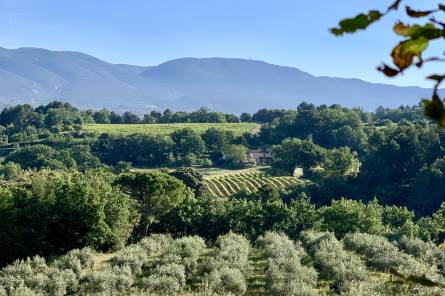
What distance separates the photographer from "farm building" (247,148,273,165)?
118 m

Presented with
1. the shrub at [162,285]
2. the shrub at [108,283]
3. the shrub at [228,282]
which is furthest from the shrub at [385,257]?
the shrub at [108,283]

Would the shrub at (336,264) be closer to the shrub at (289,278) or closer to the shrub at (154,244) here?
the shrub at (289,278)

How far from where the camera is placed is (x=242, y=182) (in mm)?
89938

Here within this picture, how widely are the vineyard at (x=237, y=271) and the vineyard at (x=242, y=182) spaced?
5065 centimetres

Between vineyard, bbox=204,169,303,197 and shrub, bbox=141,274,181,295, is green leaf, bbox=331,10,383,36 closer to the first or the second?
shrub, bbox=141,274,181,295

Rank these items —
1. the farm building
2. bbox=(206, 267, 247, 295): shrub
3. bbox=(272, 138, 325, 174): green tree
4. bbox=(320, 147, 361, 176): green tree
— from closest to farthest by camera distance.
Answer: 1. bbox=(206, 267, 247, 295): shrub
2. bbox=(320, 147, 361, 176): green tree
3. bbox=(272, 138, 325, 174): green tree
4. the farm building

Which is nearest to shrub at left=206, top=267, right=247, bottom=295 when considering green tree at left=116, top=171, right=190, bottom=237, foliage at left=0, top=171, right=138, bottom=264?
foliage at left=0, top=171, right=138, bottom=264

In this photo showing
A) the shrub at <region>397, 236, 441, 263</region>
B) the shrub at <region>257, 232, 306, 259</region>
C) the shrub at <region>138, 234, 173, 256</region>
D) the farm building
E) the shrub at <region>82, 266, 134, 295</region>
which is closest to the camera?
the shrub at <region>82, 266, 134, 295</region>

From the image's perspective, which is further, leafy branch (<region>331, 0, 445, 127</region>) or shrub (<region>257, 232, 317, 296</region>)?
shrub (<region>257, 232, 317, 296</region>)

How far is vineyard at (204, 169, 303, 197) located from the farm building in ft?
50.7

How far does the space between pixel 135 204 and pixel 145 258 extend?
14787 millimetres

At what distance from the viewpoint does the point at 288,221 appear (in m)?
42.1

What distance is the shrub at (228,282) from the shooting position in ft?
70.9

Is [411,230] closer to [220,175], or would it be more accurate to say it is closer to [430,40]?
[430,40]
